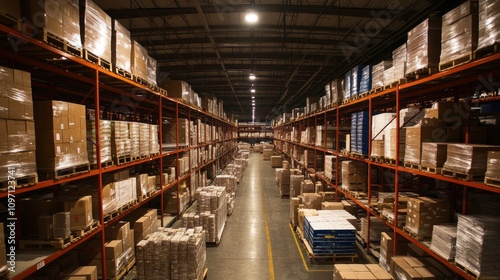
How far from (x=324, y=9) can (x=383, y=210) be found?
5.92m

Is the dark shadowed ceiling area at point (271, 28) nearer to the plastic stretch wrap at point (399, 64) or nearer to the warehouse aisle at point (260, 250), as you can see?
the plastic stretch wrap at point (399, 64)

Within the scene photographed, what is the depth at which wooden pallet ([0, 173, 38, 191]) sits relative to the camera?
2.63m

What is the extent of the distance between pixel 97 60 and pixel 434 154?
5754 millimetres

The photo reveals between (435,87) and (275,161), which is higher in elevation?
(435,87)

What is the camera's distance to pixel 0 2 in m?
2.57

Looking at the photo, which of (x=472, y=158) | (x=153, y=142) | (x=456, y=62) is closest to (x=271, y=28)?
(x=153, y=142)

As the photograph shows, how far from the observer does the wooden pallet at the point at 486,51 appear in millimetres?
2870

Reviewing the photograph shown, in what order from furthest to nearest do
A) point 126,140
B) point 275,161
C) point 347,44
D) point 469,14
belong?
point 275,161 < point 347,44 < point 126,140 < point 469,14

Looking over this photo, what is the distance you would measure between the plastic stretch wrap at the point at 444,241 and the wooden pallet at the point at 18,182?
223 inches

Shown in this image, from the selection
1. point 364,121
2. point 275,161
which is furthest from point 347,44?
point 275,161

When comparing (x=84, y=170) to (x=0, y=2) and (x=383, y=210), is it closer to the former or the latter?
(x=0, y=2)

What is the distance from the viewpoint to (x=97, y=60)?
412cm

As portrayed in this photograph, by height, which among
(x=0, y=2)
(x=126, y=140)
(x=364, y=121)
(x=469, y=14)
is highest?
(x=469, y=14)

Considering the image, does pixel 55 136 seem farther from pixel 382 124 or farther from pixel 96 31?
pixel 382 124
